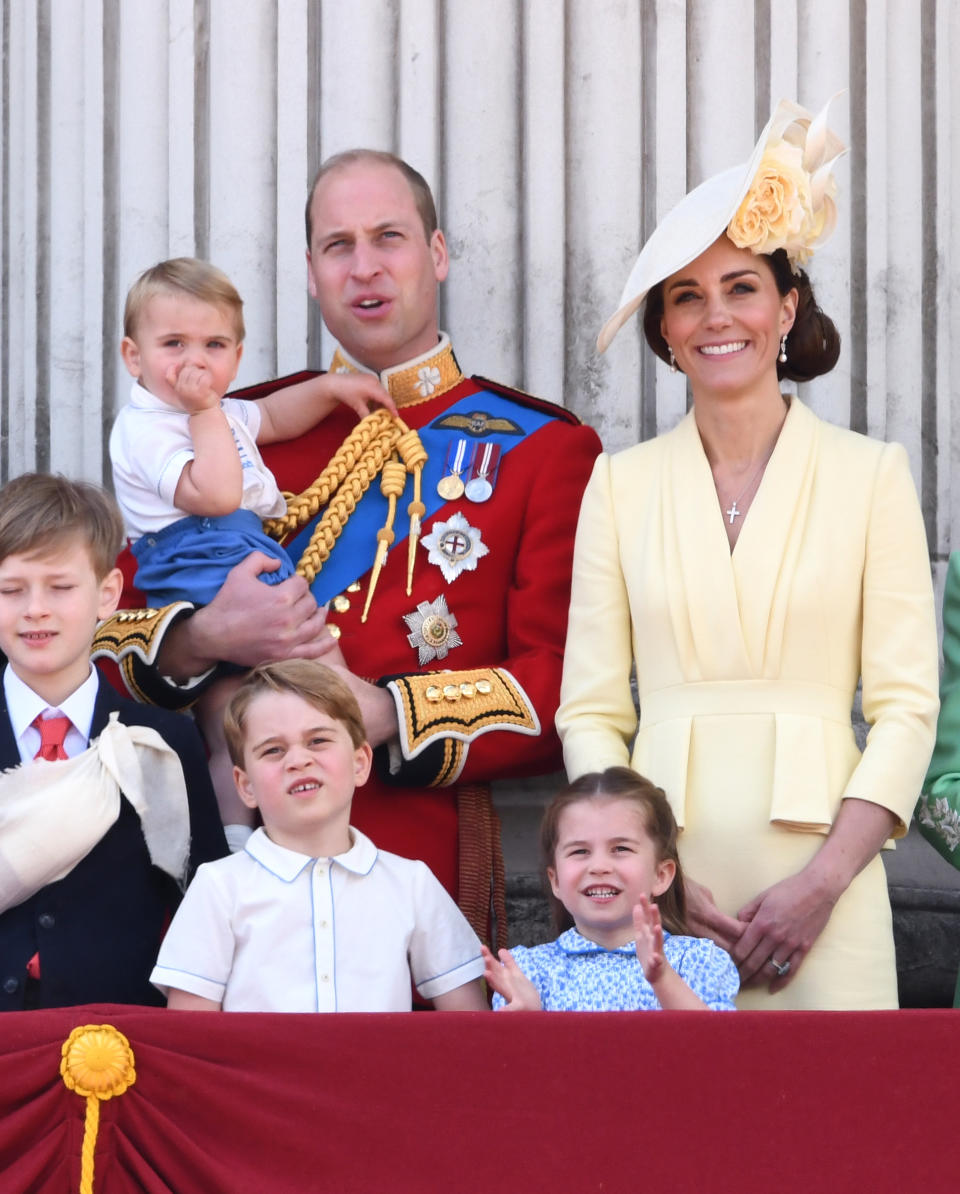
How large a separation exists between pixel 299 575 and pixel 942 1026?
1.64 meters

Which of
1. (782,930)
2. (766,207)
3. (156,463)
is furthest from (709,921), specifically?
(156,463)

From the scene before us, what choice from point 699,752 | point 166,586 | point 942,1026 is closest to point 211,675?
point 166,586

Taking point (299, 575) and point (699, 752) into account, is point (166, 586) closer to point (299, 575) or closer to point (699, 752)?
point (299, 575)

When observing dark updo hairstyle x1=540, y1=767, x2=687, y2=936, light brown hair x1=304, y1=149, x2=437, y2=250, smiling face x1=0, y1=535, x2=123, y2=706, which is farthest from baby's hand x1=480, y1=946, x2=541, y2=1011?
light brown hair x1=304, y1=149, x2=437, y2=250

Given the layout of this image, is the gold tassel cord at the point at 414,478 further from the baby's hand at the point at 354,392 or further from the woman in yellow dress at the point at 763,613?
the woman in yellow dress at the point at 763,613

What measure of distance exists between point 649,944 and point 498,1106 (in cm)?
39

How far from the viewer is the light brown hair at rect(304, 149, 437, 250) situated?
400 cm

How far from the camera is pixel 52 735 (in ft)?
10.3

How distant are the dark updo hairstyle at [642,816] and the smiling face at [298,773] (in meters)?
0.30

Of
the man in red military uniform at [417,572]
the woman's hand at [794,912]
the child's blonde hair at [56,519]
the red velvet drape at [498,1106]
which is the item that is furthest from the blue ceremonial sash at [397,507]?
the red velvet drape at [498,1106]

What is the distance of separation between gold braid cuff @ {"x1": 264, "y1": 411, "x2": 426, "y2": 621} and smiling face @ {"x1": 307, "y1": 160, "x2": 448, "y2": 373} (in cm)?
17

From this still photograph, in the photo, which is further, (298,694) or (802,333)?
(802,333)

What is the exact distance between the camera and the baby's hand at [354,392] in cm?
391

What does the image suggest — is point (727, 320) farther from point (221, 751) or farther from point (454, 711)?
point (221, 751)
